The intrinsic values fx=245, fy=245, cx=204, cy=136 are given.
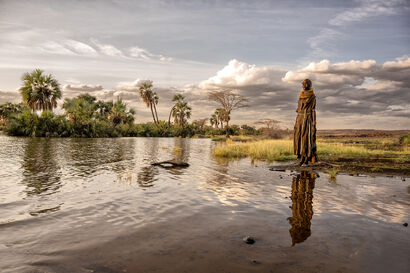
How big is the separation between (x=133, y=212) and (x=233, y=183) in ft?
14.4

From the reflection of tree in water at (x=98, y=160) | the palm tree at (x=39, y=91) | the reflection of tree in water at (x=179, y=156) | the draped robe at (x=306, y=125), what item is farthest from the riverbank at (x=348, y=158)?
the palm tree at (x=39, y=91)

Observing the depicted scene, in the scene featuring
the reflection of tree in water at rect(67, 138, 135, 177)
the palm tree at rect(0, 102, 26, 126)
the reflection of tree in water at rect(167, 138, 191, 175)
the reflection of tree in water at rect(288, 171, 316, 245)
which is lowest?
the reflection of tree in water at rect(167, 138, 191, 175)

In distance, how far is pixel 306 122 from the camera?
37.9ft

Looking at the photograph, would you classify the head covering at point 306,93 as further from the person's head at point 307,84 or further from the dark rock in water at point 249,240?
the dark rock in water at point 249,240

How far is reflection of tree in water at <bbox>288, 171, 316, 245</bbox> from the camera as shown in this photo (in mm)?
4238

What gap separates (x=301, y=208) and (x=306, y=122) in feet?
22.1

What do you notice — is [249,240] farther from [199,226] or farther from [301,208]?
[301,208]

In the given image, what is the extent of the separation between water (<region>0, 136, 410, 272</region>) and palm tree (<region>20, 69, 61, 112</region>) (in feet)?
152

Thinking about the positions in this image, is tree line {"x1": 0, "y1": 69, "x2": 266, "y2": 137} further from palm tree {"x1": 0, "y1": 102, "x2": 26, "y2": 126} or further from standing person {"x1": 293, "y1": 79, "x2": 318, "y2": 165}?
standing person {"x1": 293, "y1": 79, "x2": 318, "y2": 165}

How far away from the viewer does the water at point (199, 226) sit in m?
3.20

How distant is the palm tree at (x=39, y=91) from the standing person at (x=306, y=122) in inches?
1971

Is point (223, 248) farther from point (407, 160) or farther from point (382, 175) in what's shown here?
point (407, 160)

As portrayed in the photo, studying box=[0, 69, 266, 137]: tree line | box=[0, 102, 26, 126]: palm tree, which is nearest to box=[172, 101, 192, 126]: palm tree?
box=[0, 69, 266, 137]: tree line

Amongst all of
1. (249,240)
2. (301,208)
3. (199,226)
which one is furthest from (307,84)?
(249,240)
